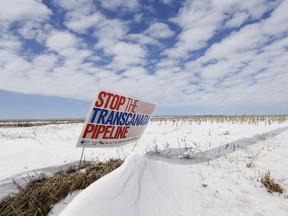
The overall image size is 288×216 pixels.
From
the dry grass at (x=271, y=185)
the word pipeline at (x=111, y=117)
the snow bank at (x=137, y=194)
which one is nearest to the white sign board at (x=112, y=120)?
the word pipeline at (x=111, y=117)

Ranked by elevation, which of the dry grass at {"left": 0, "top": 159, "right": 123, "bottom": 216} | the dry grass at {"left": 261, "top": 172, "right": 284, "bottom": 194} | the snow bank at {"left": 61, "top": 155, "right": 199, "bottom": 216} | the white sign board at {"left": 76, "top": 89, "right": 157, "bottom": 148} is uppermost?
the white sign board at {"left": 76, "top": 89, "right": 157, "bottom": 148}

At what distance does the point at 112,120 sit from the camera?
14.0 ft

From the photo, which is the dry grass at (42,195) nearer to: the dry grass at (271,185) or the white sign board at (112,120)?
the white sign board at (112,120)

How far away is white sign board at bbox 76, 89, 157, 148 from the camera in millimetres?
3863

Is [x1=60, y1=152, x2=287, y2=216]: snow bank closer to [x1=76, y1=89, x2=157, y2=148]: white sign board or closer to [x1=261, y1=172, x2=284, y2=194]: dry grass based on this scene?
[x1=261, y1=172, x2=284, y2=194]: dry grass

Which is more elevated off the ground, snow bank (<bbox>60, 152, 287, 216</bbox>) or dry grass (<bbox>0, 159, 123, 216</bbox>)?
snow bank (<bbox>60, 152, 287, 216</bbox>)

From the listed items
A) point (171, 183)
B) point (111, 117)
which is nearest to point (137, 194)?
point (171, 183)

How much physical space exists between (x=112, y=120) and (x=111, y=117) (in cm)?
7

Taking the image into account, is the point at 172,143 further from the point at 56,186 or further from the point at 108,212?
the point at 108,212

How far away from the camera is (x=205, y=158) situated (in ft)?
16.1

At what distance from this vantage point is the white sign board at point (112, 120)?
386 centimetres

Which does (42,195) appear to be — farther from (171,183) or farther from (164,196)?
(171,183)

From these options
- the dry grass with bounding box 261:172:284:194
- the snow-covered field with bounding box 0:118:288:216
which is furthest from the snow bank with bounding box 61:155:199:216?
the dry grass with bounding box 261:172:284:194

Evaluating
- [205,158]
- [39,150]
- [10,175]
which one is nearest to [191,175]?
[205,158]
